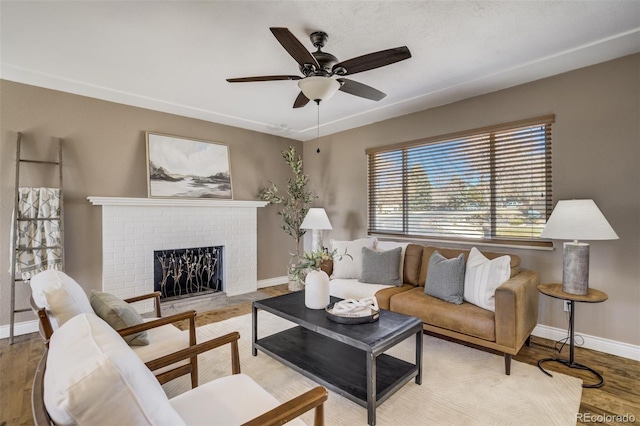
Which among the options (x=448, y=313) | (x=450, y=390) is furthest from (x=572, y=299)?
(x=450, y=390)

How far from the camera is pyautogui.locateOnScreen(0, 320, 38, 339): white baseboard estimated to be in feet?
10.5

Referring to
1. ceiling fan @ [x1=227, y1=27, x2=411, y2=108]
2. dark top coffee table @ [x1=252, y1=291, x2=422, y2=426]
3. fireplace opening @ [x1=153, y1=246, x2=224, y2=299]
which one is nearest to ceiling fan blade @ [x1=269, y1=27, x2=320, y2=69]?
ceiling fan @ [x1=227, y1=27, x2=411, y2=108]

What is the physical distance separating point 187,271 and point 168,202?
1092 mm

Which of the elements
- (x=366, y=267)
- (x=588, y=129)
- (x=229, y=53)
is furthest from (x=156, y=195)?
(x=588, y=129)

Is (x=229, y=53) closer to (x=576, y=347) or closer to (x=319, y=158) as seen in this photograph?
(x=319, y=158)

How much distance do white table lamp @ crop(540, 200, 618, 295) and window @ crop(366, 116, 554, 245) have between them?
699 millimetres

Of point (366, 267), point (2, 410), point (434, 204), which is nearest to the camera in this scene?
point (2, 410)

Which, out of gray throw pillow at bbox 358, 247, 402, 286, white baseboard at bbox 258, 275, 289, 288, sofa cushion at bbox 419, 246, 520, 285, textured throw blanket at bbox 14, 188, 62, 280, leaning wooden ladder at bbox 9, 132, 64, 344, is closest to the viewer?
sofa cushion at bbox 419, 246, 520, 285

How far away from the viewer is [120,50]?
2674 mm

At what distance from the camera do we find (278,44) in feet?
8.46

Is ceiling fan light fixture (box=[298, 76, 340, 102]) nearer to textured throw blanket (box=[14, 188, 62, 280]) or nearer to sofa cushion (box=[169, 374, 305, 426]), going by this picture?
sofa cushion (box=[169, 374, 305, 426])

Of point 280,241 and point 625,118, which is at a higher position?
point 625,118

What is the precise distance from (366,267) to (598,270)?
219 cm

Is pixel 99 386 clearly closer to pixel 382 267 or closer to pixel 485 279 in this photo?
pixel 485 279
